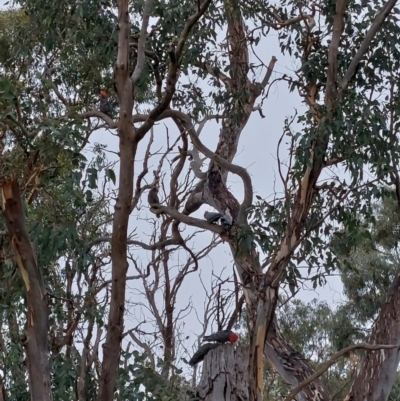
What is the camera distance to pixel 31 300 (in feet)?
7.55

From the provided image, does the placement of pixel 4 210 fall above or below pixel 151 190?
below

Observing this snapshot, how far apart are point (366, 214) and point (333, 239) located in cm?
28

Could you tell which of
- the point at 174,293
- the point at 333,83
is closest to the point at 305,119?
the point at 333,83

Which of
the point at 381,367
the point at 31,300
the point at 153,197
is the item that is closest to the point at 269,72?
the point at 153,197

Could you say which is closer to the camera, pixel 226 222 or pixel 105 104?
pixel 226 222

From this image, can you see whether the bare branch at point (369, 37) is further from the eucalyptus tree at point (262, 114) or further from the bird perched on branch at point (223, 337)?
the bird perched on branch at point (223, 337)

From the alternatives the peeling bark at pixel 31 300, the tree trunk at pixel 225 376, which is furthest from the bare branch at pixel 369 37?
the peeling bark at pixel 31 300

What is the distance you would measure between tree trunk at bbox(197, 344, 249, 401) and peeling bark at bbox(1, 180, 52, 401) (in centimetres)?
68

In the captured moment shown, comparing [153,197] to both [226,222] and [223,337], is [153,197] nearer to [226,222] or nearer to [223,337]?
[226,222]

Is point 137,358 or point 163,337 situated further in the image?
point 163,337

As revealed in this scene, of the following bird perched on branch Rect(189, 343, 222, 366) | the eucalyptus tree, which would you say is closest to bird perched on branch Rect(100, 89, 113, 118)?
the eucalyptus tree

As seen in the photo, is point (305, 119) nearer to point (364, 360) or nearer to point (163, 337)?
point (364, 360)

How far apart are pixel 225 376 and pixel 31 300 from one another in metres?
0.83

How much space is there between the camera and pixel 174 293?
6711 mm
